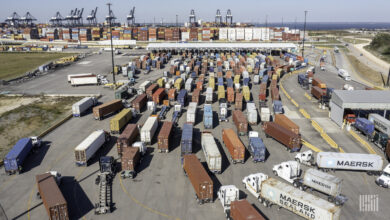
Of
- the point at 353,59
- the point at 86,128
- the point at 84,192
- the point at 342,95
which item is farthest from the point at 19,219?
the point at 353,59

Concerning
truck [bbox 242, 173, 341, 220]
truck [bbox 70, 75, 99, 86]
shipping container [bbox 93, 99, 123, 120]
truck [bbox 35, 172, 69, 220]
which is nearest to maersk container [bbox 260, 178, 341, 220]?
truck [bbox 242, 173, 341, 220]

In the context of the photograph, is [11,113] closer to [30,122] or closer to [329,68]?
[30,122]

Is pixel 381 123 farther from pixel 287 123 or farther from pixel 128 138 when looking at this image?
pixel 128 138

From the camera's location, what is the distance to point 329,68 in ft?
340

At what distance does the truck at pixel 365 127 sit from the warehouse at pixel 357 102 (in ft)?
8.57

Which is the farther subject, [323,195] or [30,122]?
[30,122]

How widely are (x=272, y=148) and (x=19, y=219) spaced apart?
31.0 meters

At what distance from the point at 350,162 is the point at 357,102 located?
17833 mm

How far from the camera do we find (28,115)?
2189 inches

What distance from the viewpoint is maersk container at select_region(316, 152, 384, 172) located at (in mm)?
32438

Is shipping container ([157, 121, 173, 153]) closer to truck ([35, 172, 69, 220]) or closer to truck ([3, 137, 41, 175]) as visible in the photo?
truck ([35, 172, 69, 220])

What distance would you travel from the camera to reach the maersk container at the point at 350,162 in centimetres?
3244

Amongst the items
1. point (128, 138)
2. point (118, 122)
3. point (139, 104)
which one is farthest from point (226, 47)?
point (128, 138)

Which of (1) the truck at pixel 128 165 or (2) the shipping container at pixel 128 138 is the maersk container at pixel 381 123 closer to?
(1) the truck at pixel 128 165
